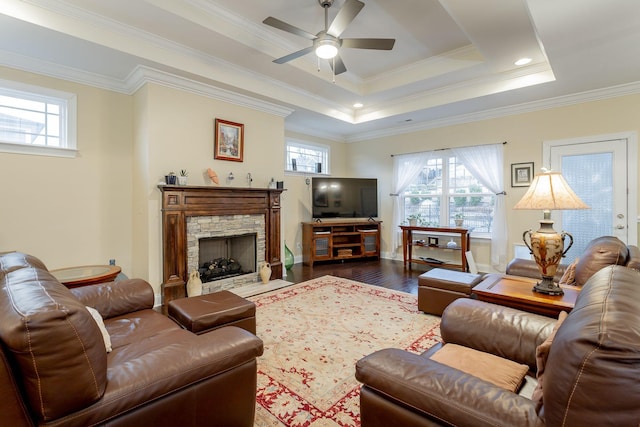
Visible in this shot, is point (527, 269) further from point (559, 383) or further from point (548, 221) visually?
point (559, 383)

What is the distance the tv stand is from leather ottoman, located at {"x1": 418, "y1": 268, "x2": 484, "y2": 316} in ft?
8.71

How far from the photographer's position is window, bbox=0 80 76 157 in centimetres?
330

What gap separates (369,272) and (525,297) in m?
3.27

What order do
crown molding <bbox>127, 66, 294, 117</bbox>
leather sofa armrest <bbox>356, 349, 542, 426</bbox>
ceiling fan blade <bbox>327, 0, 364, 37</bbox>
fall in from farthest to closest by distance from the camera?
crown molding <bbox>127, 66, 294, 117</bbox>, ceiling fan blade <bbox>327, 0, 364, 37</bbox>, leather sofa armrest <bbox>356, 349, 542, 426</bbox>

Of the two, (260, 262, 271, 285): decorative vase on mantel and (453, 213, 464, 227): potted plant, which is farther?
(453, 213, 464, 227): potted plant

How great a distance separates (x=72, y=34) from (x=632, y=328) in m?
4.27

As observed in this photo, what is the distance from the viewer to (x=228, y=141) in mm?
4371

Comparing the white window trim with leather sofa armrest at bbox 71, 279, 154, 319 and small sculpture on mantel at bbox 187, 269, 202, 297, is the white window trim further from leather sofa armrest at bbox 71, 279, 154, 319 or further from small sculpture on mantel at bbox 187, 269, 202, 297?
leather sofa armrest at bbox 71, 279, 154, 319

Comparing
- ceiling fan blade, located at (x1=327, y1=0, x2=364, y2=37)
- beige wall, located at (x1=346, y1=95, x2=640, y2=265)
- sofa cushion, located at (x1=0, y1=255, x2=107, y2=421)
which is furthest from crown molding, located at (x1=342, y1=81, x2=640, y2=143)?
sofa cushion, located at (x1=0, y1=255, x2=107, y2=421)

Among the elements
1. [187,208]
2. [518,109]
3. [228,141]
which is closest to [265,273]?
[187,208]

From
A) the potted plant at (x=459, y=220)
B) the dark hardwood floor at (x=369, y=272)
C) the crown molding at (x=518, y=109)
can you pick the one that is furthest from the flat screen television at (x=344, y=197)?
the potted plant at (x=459, y=220)

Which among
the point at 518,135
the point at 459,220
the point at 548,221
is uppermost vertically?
the point at 518,135

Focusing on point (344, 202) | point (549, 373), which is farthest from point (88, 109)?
point (549, 373)

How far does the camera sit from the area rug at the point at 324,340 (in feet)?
6.06
